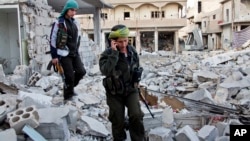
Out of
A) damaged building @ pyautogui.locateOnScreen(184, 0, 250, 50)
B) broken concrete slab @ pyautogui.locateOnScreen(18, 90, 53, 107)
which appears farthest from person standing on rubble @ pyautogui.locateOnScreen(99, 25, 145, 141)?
damaged building @ pyautogui.locateOnScreen(184, 0, 250, 50)

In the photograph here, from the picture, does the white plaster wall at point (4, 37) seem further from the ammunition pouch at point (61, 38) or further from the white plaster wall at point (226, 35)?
the white plaster wall at point (226, 35)

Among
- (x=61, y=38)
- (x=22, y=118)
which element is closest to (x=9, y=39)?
(x=61, y=38)

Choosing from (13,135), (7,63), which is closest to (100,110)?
(13,135)

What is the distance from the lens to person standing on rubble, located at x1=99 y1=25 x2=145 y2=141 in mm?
3318

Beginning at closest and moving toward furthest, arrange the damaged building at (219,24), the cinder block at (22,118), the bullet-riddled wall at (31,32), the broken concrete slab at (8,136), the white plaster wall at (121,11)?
the broken concrete slab at (8,136) < the cinder block at (22,118) < the bullet-riddled wall at (31,32) < the damaged building at (219,24) < the white plaster wall at (121,11)

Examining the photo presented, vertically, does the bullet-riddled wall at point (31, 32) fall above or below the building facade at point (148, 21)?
below

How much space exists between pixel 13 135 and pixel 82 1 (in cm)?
1409

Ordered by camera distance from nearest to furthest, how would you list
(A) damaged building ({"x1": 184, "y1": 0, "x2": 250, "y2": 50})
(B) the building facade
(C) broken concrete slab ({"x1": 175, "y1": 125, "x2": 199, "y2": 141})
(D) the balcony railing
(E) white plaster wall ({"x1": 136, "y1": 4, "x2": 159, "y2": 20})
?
1. (C) broken concrete slab ({"x1": 175, "y1": 125, "x2": 199, "y2": 141})
2. (A) damaged building ({"x1": 184, "y1": 0, "x2": 250, "y2": 50})
3. (D) the balcony railing
4. (B) the building facade
5. (E) white plaster wall ({"x1": 136, "y1": 4, "x2": 159, "y2": 20})

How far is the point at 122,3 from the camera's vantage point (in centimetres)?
3897

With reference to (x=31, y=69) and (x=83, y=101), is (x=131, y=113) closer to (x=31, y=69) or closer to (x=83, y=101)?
(x=83, y=101)

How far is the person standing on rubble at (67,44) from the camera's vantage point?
4.84m

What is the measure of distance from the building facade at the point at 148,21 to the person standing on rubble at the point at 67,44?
1219 inches

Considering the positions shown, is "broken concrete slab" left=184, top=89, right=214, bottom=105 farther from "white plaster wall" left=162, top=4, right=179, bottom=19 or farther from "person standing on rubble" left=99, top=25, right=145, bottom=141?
"white plaster wall" left=162, top=4, right=179, bottom=19

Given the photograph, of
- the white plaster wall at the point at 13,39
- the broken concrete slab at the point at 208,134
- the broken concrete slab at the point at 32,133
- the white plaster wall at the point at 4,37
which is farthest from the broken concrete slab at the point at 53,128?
the white plaster wall at the point at 4,37
